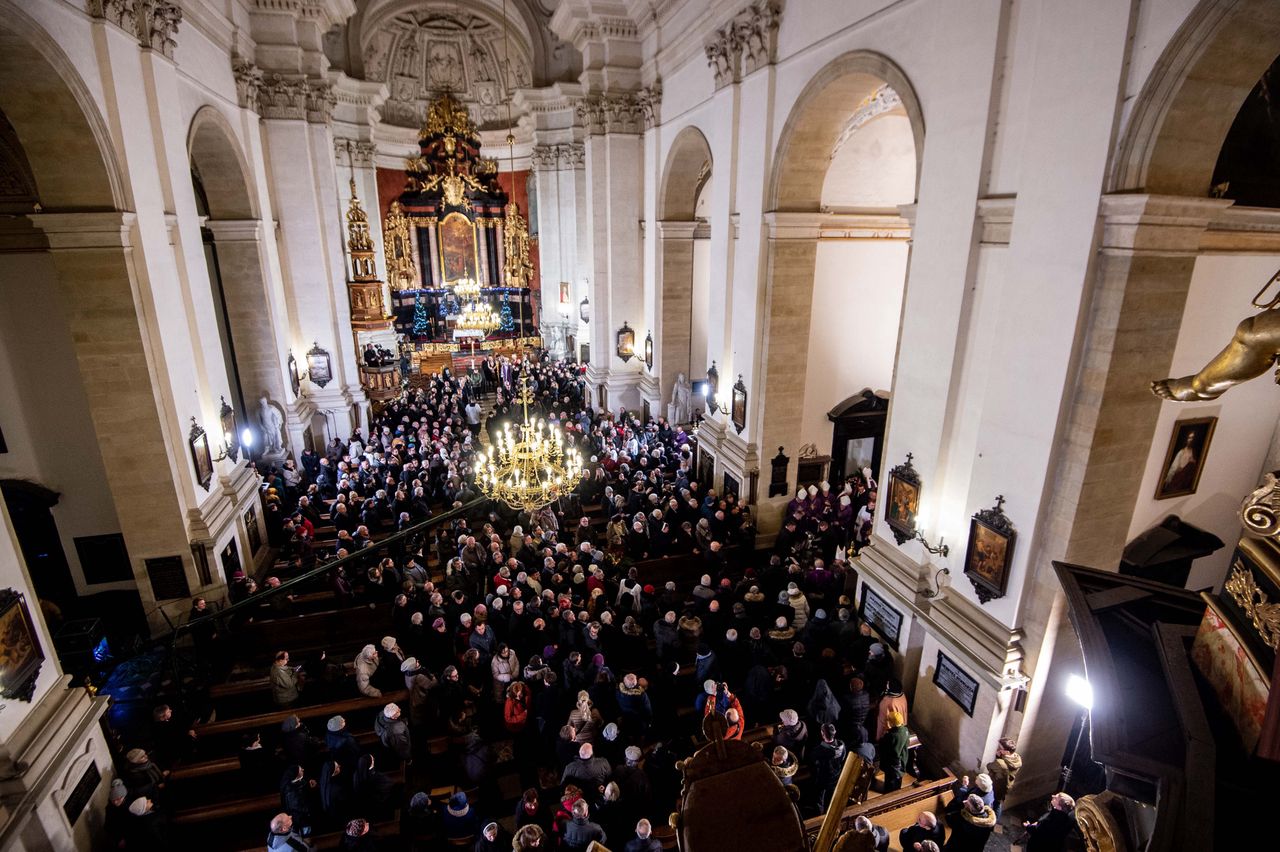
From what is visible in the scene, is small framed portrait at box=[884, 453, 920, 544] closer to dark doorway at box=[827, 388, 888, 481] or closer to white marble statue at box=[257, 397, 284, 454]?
dark doorway at box=[827, 388, 888, 481]

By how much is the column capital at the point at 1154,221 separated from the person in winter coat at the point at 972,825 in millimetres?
4670

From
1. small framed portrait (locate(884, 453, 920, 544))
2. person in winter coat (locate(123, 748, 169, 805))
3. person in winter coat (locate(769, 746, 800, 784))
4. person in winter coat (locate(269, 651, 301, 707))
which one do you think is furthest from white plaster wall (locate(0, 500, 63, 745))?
small framed portrait (locate(884, 453, 920, 544))

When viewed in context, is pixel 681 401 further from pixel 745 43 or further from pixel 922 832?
pixel 922 832

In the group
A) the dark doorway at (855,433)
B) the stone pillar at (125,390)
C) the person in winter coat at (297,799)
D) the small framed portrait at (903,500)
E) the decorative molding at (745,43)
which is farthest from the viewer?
the dark doorway at (855,433)

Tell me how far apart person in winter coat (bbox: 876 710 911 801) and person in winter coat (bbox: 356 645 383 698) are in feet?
18.4

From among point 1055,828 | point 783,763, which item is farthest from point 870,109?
point 1055,828

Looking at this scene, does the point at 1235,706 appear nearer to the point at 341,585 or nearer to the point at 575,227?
the point at 341,585

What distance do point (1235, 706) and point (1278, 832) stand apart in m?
0.34

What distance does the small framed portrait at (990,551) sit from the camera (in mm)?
6141

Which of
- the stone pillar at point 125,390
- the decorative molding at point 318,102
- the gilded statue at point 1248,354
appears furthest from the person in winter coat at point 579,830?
the decorative molding at point 318,102

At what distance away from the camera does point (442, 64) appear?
77.3 feet

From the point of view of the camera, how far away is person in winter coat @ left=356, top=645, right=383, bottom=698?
24.4ft

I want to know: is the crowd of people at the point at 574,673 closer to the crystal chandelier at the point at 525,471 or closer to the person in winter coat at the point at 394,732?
the person in winter coat at the point at 394,732

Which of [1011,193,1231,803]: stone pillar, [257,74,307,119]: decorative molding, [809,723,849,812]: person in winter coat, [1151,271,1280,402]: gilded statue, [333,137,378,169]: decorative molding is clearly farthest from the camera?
[333,137,378,169]: decorative molding
